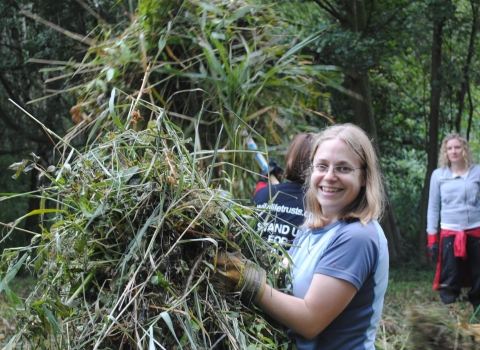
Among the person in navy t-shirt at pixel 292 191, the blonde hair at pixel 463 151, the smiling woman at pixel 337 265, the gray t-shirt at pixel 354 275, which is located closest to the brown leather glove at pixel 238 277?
the smiling woman at pixel 337 265

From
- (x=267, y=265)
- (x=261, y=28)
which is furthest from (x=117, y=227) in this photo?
(x=261, y=28)

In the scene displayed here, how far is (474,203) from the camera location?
5695 mm

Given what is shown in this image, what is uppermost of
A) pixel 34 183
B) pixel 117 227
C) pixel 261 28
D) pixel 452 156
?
pixel 261 28

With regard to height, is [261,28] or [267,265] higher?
[261,28]

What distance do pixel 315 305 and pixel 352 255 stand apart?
18cm

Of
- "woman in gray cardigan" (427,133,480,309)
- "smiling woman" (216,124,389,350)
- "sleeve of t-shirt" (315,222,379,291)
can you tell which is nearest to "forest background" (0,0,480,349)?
"smiling woman" (216,124,389,350)

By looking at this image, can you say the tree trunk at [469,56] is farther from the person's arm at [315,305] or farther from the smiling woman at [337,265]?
the person's arm at [315,305]

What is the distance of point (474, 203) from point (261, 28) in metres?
3.04

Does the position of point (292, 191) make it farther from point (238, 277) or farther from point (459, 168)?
point (459, 168)

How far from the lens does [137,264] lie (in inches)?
69.9

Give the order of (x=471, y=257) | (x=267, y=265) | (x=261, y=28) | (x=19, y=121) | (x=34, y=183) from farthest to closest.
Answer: (x=34, y=183) → (x=19, y=121) → (x=471, y=257) → (x=261, y=28) → (x=267, y=265)

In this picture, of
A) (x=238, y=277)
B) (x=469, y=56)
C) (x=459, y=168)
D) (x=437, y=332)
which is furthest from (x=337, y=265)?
(x=469, y=56)

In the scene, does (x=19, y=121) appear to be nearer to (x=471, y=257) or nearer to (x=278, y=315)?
(x=471, y=257)

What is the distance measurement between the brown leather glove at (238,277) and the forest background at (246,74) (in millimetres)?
304
